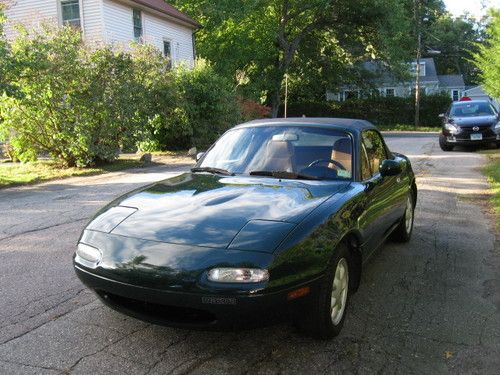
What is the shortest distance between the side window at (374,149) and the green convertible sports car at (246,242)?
0.28 metres

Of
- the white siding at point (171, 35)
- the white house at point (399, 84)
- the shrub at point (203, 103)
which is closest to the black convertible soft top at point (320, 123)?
the shrub at point (203, 103)

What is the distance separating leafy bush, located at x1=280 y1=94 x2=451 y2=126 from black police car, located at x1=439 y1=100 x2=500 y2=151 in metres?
24.7

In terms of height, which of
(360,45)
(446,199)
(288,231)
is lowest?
(446,199)

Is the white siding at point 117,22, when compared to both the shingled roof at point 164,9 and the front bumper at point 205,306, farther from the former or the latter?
the front bumper at point 205,306

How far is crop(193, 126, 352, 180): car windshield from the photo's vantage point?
13.9 feet

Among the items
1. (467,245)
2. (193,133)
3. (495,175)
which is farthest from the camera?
(193,133)

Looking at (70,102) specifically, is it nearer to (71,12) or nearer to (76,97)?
(76,97)

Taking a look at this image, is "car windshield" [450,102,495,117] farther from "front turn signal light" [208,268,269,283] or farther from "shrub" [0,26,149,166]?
"front turn signal light" [208,268,269,283]

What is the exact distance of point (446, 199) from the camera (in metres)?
8.64

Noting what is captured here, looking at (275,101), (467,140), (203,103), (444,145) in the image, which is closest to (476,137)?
(467,140)

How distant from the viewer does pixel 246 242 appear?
295cm

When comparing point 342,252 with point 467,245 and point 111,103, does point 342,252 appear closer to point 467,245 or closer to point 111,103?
point 467,245

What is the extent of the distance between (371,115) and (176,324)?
136 feet

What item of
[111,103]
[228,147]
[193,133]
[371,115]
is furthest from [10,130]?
[371,115]
